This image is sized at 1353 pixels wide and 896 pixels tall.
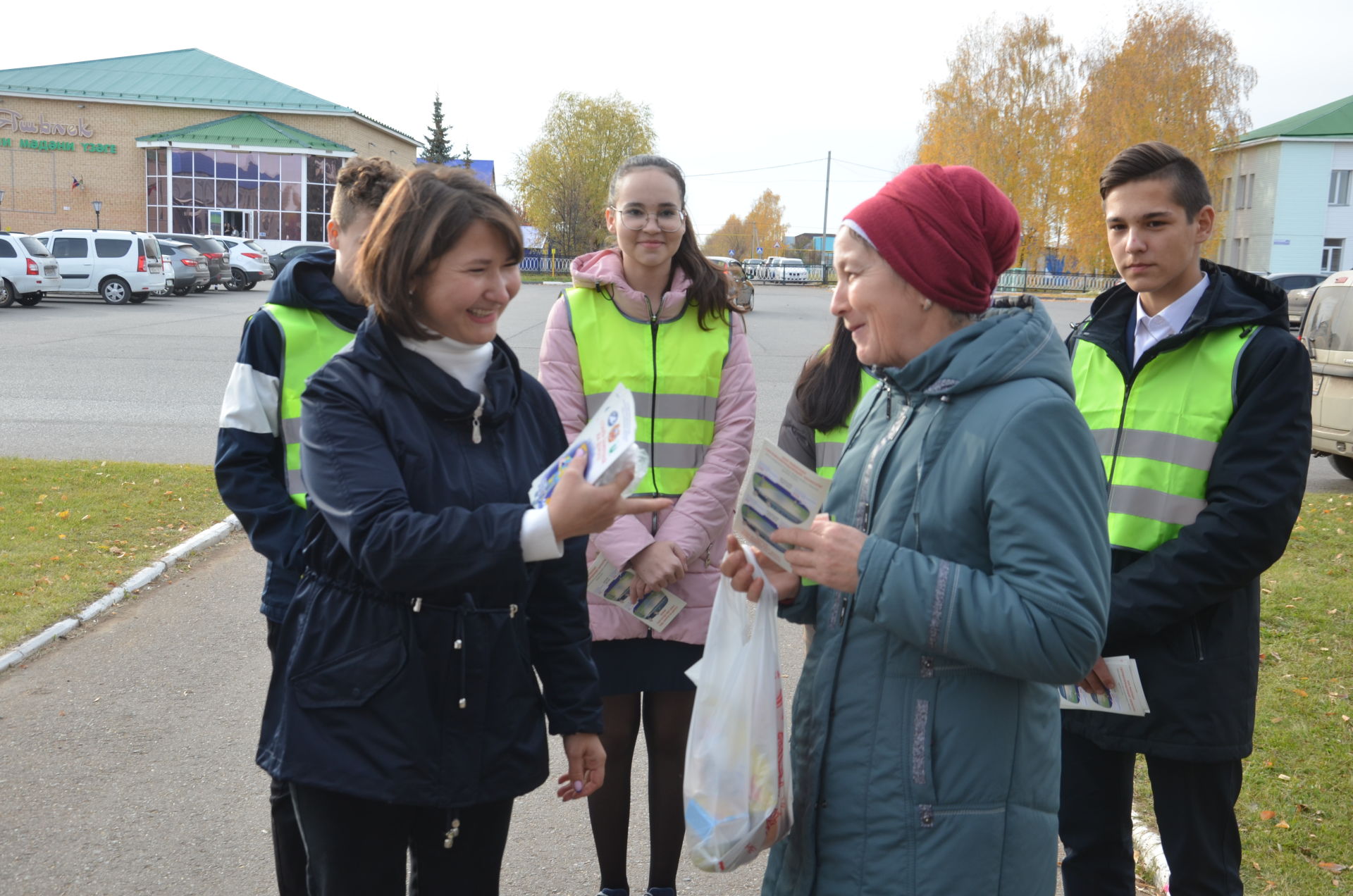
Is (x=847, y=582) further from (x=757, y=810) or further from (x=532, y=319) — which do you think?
(x=532, y=319)

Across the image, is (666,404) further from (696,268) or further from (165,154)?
A: (165,154)

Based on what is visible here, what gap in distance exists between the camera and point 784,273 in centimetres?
6819

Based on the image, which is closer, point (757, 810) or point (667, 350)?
point (757, 810)

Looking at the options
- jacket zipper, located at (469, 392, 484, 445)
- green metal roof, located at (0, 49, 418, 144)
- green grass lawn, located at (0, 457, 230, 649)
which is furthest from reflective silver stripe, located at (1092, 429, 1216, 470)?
green metal roof, located at (0, 49, 418, 144)

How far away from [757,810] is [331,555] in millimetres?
986

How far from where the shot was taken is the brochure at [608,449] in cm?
193

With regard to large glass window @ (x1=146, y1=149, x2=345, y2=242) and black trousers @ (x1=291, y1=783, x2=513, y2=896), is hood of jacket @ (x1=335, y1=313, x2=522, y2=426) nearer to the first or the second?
black trousers @ (x1=291, y1=783, x2=513, y2=896)

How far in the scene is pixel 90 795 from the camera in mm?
4113

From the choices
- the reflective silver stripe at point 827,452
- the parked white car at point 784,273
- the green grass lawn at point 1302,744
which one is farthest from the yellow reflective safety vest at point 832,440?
the parked white car at point 784,273

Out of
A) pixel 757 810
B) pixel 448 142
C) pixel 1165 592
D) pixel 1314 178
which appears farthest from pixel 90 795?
pixel 448 142

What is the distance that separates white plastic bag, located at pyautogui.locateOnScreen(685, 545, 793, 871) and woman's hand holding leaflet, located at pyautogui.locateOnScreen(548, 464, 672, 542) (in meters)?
0.43

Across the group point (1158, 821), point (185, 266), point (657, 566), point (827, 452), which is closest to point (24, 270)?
point (185, 266)

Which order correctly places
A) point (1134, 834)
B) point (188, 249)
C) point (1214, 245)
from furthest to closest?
point (1214, 245) → point (188, 249) → point (1134, 834)

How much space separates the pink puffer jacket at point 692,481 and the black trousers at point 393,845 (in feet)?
3.54
